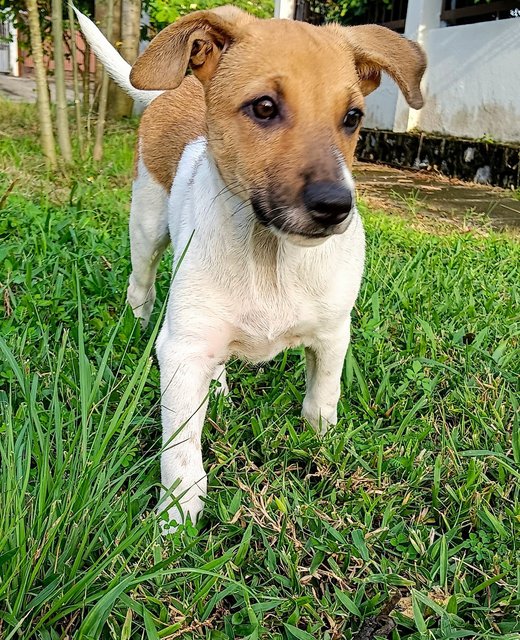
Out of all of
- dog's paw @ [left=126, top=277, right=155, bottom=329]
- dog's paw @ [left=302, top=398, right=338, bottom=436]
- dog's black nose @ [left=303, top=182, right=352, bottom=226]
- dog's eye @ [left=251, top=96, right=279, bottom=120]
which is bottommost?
dog's paw @ [left=126, top=277, right=155, bottom=329]

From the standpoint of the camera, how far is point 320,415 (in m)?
2.79

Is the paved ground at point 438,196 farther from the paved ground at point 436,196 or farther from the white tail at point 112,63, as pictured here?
the white tail at point 112,63

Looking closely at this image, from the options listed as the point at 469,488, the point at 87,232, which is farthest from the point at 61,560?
the point at 87,232

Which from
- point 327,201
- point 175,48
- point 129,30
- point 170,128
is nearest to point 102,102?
point 129,30

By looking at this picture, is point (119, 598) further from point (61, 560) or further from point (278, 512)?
point (278, 512)

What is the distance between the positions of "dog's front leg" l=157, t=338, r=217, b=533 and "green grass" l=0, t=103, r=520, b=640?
80 millimetres

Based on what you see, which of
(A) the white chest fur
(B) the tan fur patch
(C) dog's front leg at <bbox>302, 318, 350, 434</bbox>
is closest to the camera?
(A) the white chest fur

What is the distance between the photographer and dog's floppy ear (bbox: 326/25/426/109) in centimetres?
253

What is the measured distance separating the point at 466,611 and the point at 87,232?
332 centimetres

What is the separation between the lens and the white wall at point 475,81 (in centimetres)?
849

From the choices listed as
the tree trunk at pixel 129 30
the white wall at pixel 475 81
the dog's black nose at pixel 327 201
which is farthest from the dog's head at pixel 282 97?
the tree trunk at pixel 129 30

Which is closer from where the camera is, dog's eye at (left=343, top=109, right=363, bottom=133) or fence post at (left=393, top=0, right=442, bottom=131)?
dog's eye at (left=343, top=109, right=363, bottom=133)

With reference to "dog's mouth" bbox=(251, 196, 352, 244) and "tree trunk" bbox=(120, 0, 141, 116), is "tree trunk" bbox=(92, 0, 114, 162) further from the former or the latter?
"dog's mouth" bbox=(251, 196, 352, 244)

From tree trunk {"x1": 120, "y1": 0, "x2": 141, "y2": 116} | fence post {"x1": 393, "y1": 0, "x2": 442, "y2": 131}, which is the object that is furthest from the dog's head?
fence post {"x1": 393, "y1": 0, "x2": 442, "y2": 131}
